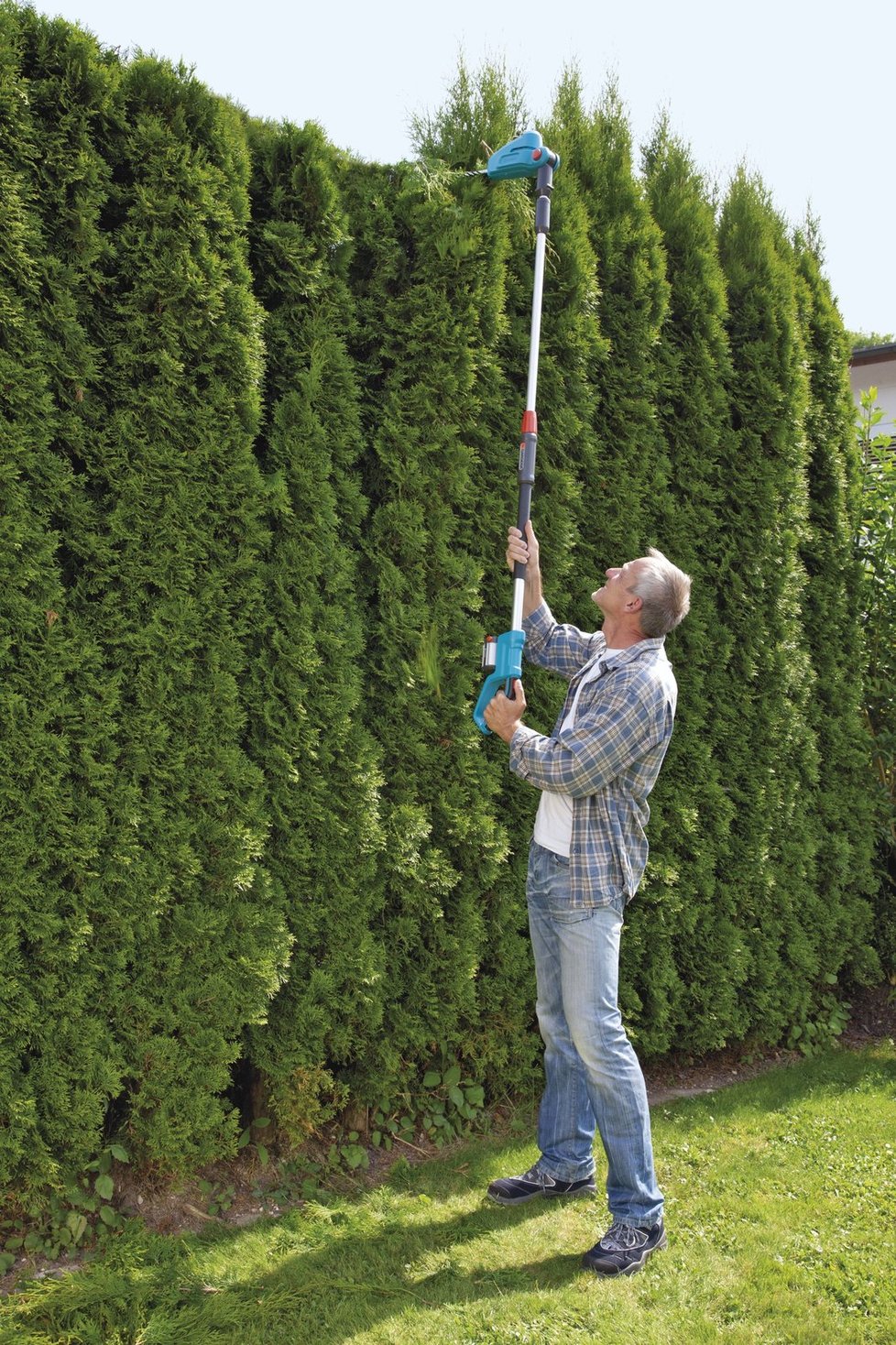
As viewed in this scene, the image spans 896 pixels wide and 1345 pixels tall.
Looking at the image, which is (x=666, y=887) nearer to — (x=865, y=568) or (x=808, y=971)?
(x=808, y=971)

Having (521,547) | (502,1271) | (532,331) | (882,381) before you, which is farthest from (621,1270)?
(882,381)

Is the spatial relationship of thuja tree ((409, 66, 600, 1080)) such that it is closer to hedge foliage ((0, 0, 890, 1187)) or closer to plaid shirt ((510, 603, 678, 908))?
hedge foliage ((0, 0, 890, 1187))

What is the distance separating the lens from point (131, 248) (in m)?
3.36

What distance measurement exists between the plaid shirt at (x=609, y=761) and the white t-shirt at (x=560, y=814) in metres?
0.03

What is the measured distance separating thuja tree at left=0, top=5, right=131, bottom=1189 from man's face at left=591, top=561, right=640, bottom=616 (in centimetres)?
159

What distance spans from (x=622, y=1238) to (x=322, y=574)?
2.31 meters

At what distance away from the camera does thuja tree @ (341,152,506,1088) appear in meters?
3.96

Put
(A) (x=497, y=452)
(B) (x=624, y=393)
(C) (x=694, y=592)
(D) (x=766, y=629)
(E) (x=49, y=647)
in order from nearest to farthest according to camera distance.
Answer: (E) (x=49, y=647) < (A) (x=497, y=452) < (B) (x=624, y=393) < (C) (x=694, y=592) < (D) (x=766, y=629)

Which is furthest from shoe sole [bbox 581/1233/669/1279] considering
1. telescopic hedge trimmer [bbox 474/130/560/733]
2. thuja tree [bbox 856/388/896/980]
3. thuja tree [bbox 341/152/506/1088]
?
thuja tree [bbox 856/388/896/980]

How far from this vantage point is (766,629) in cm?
514

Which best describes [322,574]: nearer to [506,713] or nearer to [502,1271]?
[506,713]

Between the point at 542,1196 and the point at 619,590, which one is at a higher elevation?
the point at 619,590

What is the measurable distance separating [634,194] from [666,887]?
2.99 meters

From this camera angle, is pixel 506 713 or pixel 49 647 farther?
pixel 506 713
